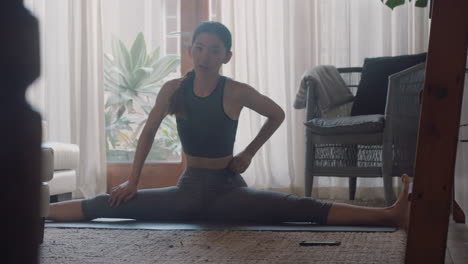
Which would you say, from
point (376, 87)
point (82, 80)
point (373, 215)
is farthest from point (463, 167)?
point (82, 80)

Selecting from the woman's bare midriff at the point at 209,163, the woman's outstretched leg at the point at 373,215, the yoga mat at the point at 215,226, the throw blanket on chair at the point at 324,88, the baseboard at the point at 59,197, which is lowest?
the baseboard at the point at 59,197

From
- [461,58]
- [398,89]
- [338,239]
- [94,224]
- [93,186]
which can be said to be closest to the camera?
[461,58]

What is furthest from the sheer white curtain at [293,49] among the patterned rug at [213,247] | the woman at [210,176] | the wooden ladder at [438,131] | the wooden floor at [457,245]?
the wooden ladder at [438,131]

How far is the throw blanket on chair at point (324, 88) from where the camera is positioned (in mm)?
3152

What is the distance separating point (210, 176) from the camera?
2148 mm

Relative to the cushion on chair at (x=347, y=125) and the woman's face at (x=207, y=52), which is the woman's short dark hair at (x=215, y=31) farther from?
the cushion on chair at (x=347, y=125)

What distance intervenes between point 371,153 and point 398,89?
15.8 inches

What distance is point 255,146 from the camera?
224 centimetres

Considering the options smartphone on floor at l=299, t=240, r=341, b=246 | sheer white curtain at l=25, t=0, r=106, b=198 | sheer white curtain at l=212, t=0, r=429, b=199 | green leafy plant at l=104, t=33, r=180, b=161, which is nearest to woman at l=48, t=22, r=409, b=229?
smartphone on floor at l=299, t=240, r=341, b=246

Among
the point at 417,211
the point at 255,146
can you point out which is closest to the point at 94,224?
the point at 255,146

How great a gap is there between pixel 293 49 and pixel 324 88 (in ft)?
2.60

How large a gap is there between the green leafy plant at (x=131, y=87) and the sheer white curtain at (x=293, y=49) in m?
0.54

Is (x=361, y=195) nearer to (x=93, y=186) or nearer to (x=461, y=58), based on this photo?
(x=93, y=186)

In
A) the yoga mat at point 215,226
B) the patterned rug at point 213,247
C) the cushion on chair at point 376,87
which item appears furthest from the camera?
the cushion on chair at point 376,87
